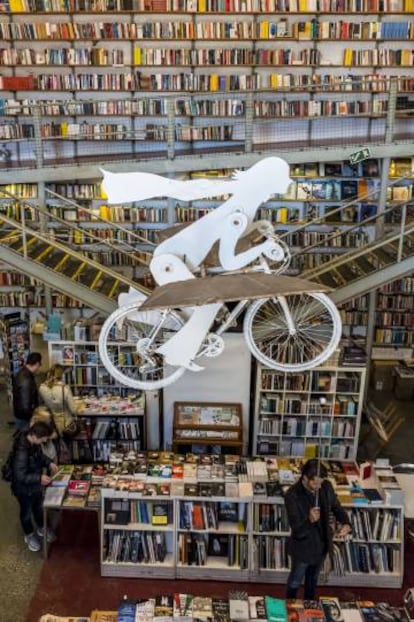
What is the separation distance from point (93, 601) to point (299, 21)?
735 centimetres

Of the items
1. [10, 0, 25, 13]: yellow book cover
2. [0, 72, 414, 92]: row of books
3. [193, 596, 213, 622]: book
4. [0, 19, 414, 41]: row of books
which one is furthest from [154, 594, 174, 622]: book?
[10, 0, 25, 13]: yellow book cover

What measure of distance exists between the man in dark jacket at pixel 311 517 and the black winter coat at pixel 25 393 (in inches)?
112

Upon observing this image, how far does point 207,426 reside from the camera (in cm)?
583

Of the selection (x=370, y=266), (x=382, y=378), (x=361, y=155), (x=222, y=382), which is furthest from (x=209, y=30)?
(x=382, y=378)

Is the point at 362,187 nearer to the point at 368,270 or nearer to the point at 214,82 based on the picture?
the point at 214,82

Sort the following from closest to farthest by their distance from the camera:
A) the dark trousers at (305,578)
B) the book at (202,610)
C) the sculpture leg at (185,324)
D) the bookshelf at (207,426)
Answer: the book at (202,610), the dark trousers at (305,578), the sculpture leg at (185,324), the bookshelf at (207,426)

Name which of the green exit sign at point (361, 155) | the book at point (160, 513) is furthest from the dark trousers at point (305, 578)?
the green exit sign at point (361, 155)

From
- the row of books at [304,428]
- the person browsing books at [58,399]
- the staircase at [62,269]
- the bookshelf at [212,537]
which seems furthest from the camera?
the row of books at [304,428]

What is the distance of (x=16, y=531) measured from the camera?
5.37 metres

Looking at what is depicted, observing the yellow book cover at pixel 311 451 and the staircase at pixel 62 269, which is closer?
the staircase at pixel 62 269

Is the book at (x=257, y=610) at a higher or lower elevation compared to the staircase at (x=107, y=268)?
lower

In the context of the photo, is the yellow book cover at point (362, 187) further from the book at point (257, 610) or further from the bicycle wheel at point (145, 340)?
the book at point (257, 610)

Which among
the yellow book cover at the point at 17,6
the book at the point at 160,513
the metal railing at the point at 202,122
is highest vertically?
the yellow book cover at the point at 17,6

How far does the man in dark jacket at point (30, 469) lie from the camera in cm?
478
